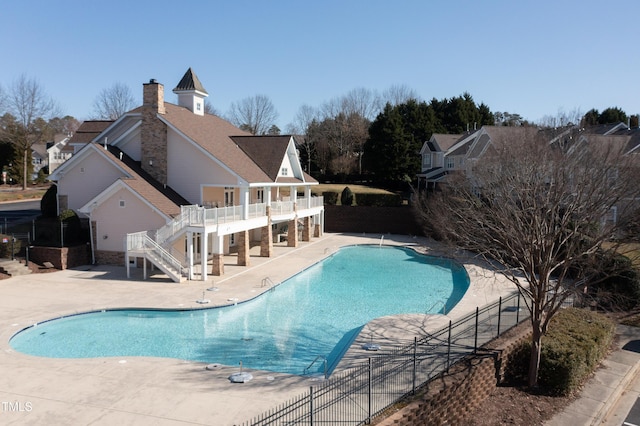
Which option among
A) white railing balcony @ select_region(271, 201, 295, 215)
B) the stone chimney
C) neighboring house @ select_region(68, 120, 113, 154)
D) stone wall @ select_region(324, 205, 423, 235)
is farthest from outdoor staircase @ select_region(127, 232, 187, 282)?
stone wall @ select_region(324, 205, 423, 235)

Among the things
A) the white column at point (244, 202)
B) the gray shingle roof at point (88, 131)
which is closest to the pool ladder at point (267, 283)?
the white column at point (244, 202)

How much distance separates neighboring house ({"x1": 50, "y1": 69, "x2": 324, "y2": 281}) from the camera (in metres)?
24.8

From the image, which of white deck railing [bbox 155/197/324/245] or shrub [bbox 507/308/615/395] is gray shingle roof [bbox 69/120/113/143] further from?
shrub [bbox 507/308/615/395]

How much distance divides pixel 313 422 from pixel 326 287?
16.2 meters

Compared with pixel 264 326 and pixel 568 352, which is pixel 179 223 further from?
pixel 568 352

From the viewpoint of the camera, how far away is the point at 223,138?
33750 millimetres

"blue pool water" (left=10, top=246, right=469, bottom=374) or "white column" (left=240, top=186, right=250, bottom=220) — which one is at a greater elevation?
"white column" (left=240, top=186, right=250, bottom=220)

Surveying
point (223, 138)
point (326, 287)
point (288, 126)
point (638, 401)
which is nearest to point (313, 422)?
point (638, 401)

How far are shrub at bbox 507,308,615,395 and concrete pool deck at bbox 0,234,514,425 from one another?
375 cm

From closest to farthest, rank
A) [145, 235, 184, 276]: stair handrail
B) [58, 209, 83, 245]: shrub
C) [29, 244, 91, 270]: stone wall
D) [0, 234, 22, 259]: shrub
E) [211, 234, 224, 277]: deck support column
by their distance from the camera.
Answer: [145, 235, 184, 276]: stair handrail, [0, 234, 22, 259]: shrub, [211, 234, 224, 277]: deck support column, [29, 244, 91, 270]: stone wall, [58, 209, 83, 245]: shrub

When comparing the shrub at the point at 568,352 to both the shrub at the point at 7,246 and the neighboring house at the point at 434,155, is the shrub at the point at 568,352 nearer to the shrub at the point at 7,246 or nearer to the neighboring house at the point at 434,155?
the shrub at the point at 7,246

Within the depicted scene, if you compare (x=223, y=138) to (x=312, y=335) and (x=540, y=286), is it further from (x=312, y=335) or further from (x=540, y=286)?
(x=540, y=286)

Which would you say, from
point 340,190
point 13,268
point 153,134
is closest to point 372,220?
point 340,190

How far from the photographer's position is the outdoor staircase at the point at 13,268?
2394 centimetres
